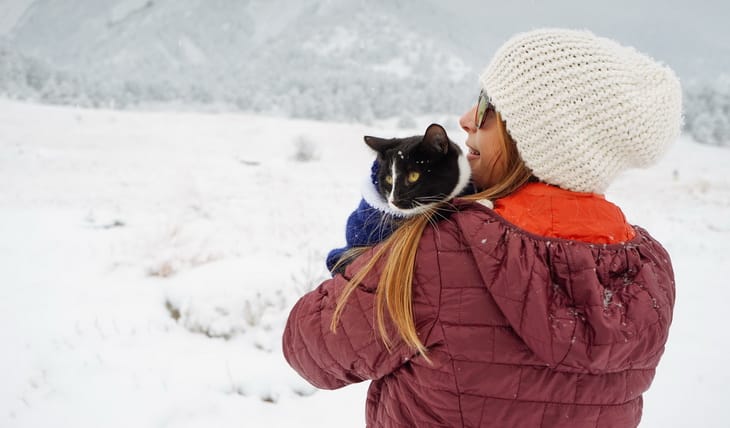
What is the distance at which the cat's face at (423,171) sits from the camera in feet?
5.18

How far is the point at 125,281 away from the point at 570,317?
213 inches

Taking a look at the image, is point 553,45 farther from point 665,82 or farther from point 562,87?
point 665,82

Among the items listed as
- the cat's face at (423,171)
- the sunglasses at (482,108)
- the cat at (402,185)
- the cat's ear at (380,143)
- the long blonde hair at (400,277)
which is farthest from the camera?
the cat's ear at (380,143)

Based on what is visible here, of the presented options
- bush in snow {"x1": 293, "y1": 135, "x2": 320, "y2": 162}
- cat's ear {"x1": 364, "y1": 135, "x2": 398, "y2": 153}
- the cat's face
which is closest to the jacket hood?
the cat's face

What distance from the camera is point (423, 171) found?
174 centimetres

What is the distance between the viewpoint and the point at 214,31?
383 ft

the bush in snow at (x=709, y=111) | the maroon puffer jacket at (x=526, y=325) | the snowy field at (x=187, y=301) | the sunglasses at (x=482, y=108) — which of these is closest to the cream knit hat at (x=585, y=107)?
the sunglasses at (x=482, y=108)

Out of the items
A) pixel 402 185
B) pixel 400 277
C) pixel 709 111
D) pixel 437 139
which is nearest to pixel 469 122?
pixel 437 139

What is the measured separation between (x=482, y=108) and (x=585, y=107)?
0.32 meters

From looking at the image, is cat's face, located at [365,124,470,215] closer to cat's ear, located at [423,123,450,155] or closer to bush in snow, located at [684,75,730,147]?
cat's ear, located at [423,123,450,155]

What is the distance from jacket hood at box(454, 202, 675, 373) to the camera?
31.7 inches

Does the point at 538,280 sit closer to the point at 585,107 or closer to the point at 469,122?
the point at 585,107

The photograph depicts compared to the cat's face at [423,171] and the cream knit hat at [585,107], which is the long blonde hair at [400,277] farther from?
the cat's face at [423,171]

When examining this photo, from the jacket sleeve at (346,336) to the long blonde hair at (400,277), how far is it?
0.8 inches
